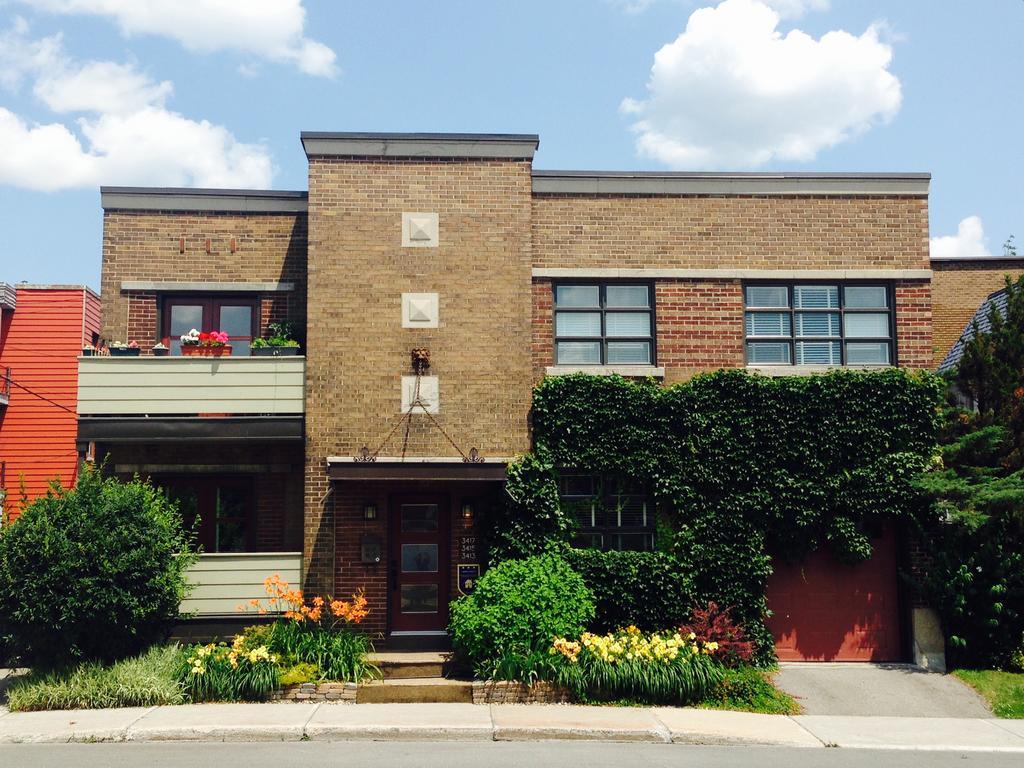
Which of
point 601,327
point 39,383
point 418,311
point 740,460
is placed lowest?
point 740,460

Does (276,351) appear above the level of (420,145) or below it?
below

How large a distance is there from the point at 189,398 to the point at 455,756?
711 cm

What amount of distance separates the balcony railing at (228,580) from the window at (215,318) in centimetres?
362

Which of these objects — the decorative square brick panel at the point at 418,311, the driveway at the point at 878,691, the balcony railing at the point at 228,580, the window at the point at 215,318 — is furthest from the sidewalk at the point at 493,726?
the window at the point at 215,318

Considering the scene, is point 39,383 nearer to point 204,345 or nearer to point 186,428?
point 204,345

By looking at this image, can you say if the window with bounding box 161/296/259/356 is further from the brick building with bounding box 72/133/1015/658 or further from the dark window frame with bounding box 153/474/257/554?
the dark window frame with bounding box 153/474/257/554

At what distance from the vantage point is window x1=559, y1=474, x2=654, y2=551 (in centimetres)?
1500

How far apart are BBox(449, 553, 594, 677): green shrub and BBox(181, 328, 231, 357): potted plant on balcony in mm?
5391

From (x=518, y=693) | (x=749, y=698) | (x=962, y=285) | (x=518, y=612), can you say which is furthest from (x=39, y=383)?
(x=962, y=285)

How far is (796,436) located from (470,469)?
5.20 m

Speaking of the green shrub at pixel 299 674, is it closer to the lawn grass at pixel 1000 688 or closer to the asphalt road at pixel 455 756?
the asphalt road at pixel 455 756

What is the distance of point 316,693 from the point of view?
12.5 m

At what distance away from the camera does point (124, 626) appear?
41.9 feet

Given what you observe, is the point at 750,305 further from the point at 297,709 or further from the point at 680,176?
the point at 297,709
